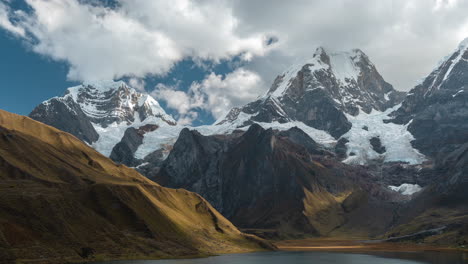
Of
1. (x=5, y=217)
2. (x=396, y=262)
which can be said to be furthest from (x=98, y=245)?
(x=396, y=262)

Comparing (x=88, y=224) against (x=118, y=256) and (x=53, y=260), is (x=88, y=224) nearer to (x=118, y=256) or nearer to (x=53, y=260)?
(x=118, y=256)

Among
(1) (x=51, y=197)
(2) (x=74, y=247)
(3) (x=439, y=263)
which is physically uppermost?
(1) (x=51, y=197)

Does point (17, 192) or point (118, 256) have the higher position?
point (17, 192)

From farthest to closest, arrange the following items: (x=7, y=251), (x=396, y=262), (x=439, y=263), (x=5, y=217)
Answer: (x=396, y=262) → (x=439, y=263) → (x=5, y=217) → (x=7, y=251)

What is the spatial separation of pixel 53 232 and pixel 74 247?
29.8 ft

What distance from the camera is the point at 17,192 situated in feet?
624

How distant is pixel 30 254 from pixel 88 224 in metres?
40.6

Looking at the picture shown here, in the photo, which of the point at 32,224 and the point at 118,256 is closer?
the point at 32,224

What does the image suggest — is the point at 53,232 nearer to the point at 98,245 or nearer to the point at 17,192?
the point at 98,245

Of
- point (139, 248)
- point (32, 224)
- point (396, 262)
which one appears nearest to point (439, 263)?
point (396, 262)

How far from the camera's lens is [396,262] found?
636 ft

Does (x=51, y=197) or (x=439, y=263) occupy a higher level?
(x=51, y=197)

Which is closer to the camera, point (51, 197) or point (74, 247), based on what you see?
point (74, 247)

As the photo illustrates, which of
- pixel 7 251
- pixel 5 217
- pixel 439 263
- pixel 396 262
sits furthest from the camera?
pixel 396 262
